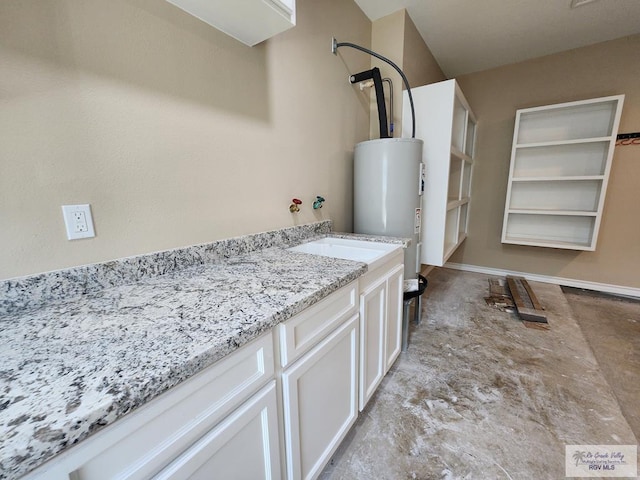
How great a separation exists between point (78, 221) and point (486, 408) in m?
2.05

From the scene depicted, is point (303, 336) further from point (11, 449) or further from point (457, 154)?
point (457, 154)

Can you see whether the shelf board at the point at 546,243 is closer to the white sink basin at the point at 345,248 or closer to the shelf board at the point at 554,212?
the shelf board at the point at 554,212

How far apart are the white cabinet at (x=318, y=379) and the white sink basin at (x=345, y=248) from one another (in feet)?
1.51

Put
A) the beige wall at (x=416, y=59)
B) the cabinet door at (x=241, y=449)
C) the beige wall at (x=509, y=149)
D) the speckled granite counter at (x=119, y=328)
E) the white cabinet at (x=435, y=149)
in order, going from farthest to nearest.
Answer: the beige wall at (x=509, y=149) → the beige wall at (x=416, y=59) → the white cabinet at (x=435, y=149) → the cabinet door at (x=241, y=449) → the speckled granite counter at (x=119, y=328)

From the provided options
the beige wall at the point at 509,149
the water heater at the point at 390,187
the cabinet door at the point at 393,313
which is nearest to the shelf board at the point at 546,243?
the beige wall at the point at 509,149

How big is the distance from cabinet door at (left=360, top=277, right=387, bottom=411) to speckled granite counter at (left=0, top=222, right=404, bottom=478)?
9.1 inches

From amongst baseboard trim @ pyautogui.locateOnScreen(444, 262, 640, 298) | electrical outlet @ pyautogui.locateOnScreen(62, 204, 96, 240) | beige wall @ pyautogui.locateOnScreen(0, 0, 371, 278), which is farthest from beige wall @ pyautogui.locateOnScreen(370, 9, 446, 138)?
baseboard trim @ pyautogui.locateOnScreen(444, 262, 640, 298)

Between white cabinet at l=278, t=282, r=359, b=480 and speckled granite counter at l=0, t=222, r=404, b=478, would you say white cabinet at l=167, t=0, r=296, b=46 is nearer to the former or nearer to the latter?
speckled granite counter at l=0, t=222, r=404, b=478

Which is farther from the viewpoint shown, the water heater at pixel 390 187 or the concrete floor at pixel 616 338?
the water heater at pixel 390 187

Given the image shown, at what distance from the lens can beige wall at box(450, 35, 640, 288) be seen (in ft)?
9.04

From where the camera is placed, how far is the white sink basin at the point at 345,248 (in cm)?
154

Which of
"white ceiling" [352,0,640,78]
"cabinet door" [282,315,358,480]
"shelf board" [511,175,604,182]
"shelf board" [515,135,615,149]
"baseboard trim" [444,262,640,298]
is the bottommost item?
"baseboard trim" [444,262,640,298]

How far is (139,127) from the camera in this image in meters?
0.98

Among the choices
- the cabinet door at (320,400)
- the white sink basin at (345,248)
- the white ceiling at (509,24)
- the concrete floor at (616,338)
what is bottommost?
the concrete floor at (616,338)
